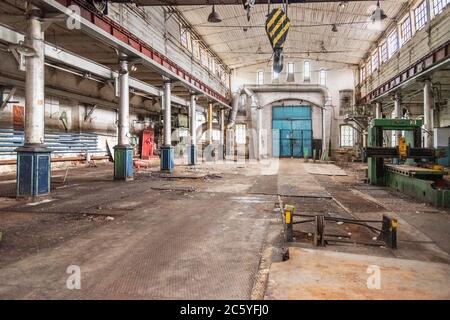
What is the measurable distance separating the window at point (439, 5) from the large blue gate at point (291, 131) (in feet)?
44.4

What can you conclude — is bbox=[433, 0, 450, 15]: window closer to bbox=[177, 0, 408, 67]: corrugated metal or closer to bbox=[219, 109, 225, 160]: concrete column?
bbox=[177, 0, 408, 67]: corrugated metal

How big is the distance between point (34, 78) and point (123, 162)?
409 centimetres

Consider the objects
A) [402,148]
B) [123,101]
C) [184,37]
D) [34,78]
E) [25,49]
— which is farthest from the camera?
[184,37]

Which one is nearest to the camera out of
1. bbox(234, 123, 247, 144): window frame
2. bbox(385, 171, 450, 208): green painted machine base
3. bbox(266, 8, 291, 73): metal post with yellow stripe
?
bbox(385, 171, 450, 208): green painted machine base

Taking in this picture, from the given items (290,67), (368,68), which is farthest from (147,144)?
(368,68)

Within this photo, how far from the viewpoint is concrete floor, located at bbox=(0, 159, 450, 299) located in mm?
2572

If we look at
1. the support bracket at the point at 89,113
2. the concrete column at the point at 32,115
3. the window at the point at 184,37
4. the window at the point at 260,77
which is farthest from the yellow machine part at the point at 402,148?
the window at the point at 260,77

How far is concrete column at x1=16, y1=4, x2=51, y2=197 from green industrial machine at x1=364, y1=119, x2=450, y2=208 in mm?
8171

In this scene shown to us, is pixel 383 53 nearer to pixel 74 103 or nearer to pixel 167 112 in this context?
pixel 167 112

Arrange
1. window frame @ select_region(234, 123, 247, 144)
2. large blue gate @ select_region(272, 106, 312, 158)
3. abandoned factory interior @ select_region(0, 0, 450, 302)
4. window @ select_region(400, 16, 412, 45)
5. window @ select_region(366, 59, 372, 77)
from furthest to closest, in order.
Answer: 1. window frame @ select_region(234, 123, 247, 144)
2. large blue gate @ select_region(272, 106, 312, 158)
3. window @ select_region(366, 59, 372, 77)
4. window @ select_region(400, 16, 412, 45)
5. abandoned factory interior @ select_region(0, 0, 450, 302)

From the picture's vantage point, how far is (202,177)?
11.1 meters

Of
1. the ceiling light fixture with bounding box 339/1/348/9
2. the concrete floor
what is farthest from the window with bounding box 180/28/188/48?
the concrete floor

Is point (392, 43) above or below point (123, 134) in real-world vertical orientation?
above

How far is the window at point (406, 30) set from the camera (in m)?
13.6
